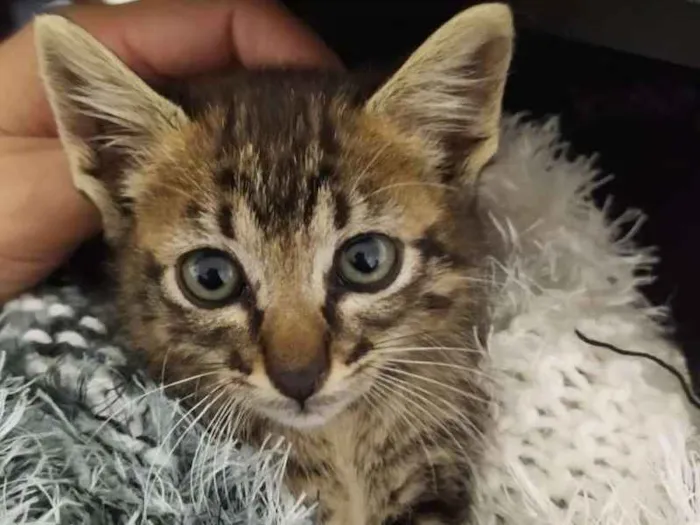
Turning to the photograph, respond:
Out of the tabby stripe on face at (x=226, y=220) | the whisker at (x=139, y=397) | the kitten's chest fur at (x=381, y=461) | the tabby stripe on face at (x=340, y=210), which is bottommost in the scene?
the kitten's chest fur at (x=381, y=461)

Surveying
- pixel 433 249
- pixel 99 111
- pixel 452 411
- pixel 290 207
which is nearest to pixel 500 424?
pixel 452 411

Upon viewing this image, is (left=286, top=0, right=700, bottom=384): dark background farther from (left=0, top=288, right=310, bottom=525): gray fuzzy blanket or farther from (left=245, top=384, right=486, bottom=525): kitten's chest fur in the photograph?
(left=0, top=288, right=310, bottom=525): gray fuzzy blanket

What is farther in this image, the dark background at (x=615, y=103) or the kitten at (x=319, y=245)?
the dark background at (x=615, y=103)

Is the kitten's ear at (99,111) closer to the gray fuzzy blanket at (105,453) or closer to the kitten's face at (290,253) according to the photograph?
the kitten's face at (290,253)

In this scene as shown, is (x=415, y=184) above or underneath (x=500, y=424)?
above

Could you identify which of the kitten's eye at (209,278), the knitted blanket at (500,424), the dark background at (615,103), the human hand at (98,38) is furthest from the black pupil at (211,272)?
the dark background at (615,103)

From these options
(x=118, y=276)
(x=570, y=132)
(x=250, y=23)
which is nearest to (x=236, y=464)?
(x=118, y=276)

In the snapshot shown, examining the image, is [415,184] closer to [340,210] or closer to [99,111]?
[340,210]
